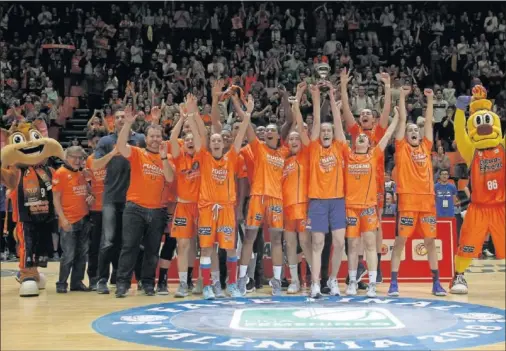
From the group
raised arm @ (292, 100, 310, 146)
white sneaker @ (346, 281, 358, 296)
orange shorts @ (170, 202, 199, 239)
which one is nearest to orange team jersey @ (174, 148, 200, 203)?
orange shorts @ (170, 202, 199, 239)

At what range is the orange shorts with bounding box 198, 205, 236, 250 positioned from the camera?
6.97 m

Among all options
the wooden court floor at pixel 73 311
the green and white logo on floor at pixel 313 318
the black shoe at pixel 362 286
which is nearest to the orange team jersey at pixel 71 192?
the wooden court floor at pixel 73 311

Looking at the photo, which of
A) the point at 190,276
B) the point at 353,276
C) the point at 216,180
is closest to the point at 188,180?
the point at 216,180

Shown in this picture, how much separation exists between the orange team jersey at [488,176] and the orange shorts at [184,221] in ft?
8.66

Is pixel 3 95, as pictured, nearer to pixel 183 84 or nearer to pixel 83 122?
pixel 83 122

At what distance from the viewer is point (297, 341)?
4.97 meters

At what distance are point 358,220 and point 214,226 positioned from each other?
1441 mm

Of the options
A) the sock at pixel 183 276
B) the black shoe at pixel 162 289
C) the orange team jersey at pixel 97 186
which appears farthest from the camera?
the orange team jersey at pixel 97 186

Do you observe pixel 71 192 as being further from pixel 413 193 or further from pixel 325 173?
pixel 413 193

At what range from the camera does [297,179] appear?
7.29 meters

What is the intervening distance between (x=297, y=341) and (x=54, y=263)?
643 cm

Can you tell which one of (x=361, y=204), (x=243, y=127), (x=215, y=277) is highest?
(x=243, y=127)

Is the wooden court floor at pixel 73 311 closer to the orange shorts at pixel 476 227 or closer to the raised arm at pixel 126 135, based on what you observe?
the orange shorts at pixel 476 227

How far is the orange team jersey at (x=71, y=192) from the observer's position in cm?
759
